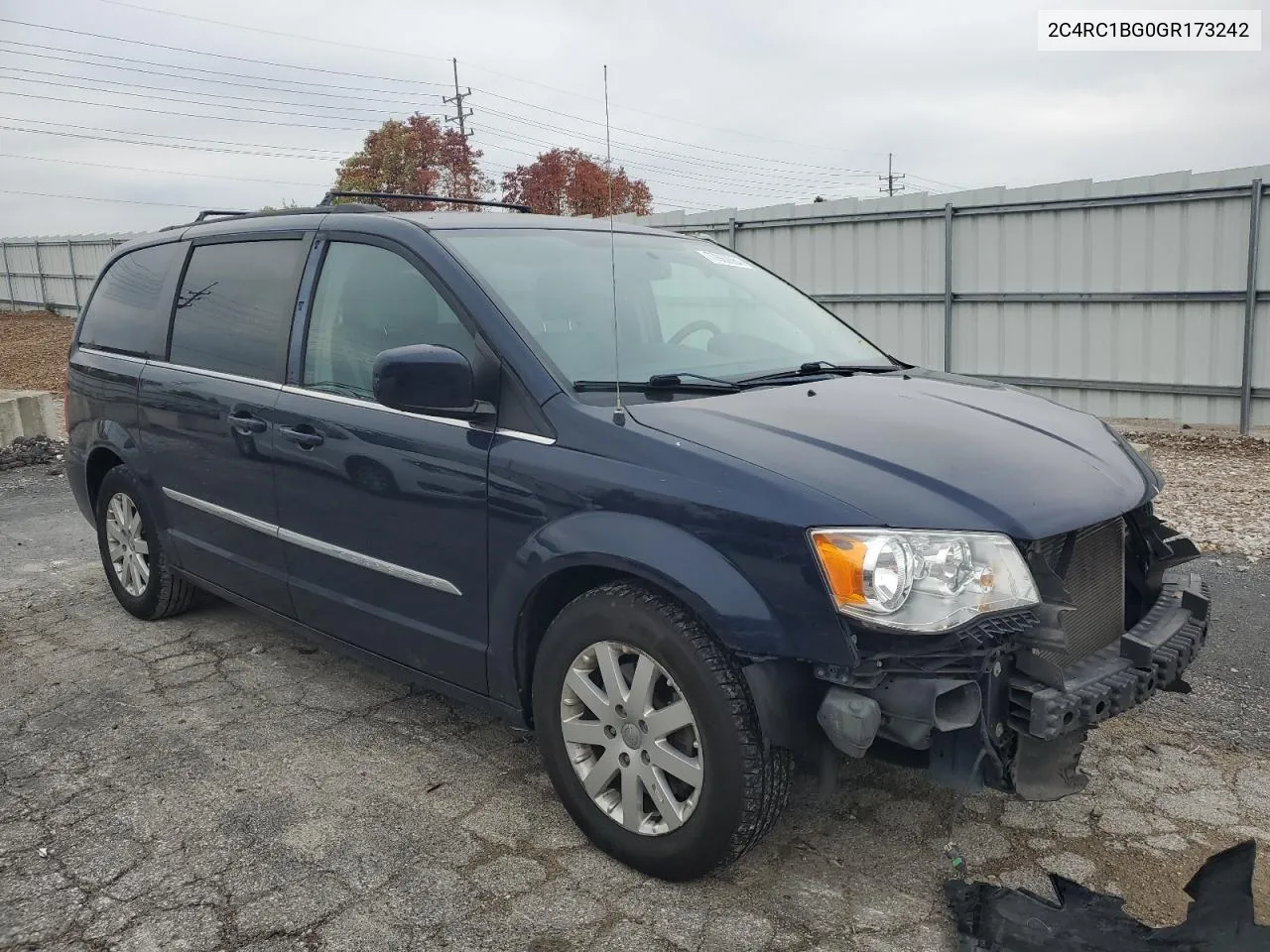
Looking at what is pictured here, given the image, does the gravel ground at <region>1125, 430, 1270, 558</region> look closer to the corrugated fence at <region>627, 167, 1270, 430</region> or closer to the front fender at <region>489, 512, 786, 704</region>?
the corrugated fence at <region>627, 167, 1270, 430</region>

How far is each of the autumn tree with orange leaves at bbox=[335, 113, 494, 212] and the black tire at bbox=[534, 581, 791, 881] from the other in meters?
35.8

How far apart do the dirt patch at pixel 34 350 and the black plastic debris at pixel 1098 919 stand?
14157mm

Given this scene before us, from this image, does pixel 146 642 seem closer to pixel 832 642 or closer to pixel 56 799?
pixel 56 799

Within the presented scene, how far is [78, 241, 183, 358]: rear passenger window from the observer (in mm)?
4684

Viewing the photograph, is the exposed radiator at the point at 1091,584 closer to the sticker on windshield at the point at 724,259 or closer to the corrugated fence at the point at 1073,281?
the sticker on windshield at the point at 724,259

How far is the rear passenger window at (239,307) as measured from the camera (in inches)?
153

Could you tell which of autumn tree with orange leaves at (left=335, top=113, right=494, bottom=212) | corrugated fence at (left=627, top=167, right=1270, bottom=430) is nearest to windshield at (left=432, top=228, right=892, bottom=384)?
corrugated fence at (left=627, top=167, right=1270, bottom=430)

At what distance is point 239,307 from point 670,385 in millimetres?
2006

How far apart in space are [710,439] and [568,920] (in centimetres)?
124

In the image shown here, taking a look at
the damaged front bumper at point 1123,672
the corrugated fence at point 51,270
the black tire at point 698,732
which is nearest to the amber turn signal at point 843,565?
the black tire at point 698,732

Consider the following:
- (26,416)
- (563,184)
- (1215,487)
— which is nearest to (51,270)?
(563,184)

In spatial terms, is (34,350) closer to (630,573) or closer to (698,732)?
(630,573)

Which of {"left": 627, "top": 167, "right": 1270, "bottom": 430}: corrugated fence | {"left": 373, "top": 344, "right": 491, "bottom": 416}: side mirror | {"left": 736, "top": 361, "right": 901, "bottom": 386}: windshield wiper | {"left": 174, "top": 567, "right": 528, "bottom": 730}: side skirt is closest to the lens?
{"left": 373, "top": 344, "right": 491, "bottom": 416}: side mirror

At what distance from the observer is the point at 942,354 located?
1230 centimetres
